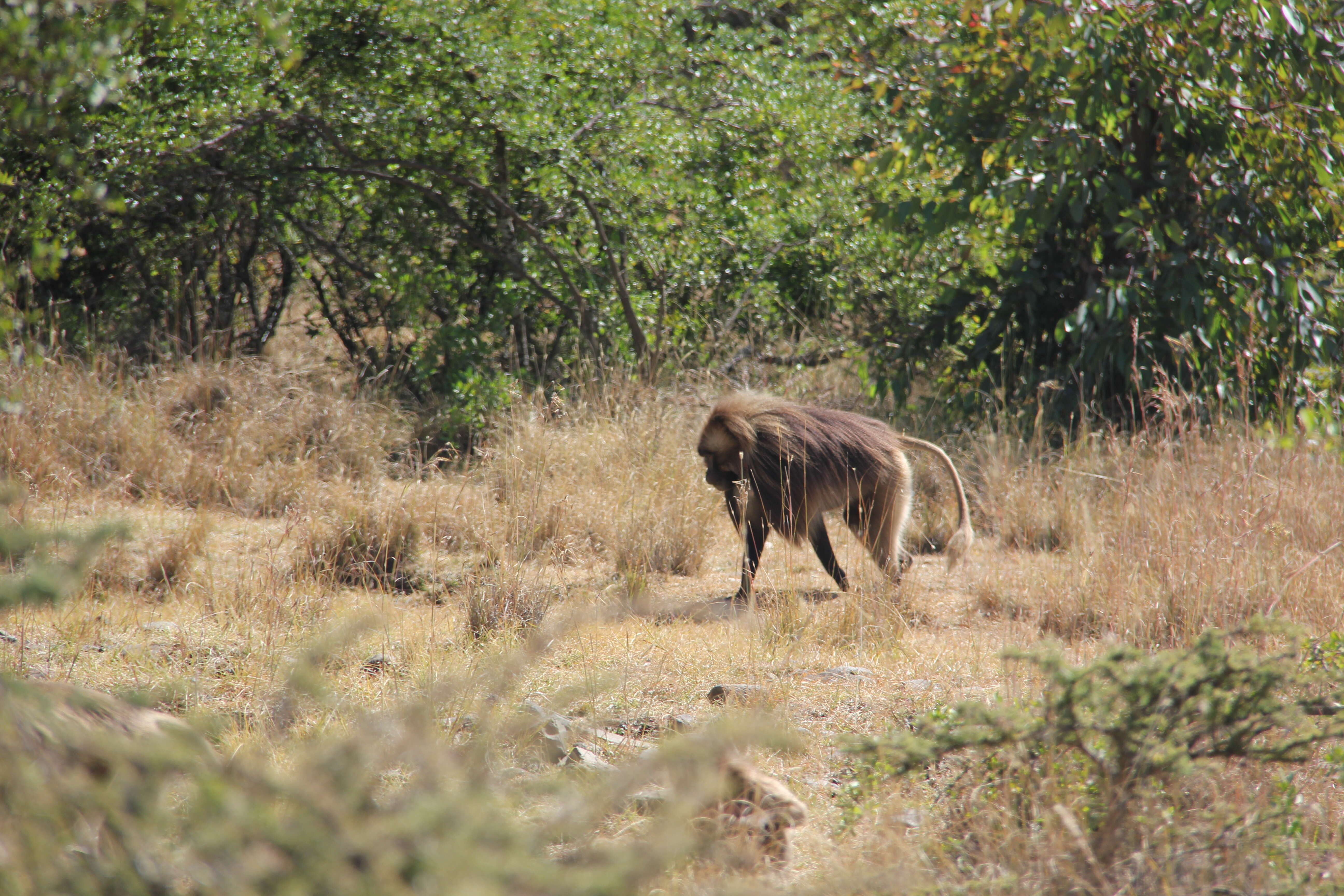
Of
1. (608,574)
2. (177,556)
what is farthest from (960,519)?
(177,556)

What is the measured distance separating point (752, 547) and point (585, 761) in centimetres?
231

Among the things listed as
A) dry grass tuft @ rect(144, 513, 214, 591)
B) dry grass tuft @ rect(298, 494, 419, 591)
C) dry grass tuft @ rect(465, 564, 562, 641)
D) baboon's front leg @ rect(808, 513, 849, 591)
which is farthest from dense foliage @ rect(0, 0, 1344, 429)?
dry grass tuft @ rect(465, 564, 562, 641)

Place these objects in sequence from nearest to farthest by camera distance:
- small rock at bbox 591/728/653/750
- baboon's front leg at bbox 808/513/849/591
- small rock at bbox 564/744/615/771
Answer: small rock at bbox 564/744/615/771 → small rock at bbox 591/728/653/750 → baboon's front leg at bbox 808/513/849/591

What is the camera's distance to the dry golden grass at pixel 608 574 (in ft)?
11.4

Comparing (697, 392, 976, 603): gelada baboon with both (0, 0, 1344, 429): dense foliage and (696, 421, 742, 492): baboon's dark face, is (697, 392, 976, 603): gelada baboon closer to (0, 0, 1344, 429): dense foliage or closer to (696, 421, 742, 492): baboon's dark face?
(696, 421, 742, 492): baboon's dark face

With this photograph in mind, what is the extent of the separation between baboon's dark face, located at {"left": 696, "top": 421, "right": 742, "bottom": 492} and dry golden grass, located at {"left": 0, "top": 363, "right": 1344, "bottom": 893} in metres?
0.57

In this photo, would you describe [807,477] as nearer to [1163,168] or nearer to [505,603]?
[505,603]

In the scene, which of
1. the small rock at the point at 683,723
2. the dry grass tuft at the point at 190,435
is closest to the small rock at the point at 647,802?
the small rock at the point at 683,723

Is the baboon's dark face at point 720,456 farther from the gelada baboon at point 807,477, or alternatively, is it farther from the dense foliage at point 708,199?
the dense foliage at point 708,199

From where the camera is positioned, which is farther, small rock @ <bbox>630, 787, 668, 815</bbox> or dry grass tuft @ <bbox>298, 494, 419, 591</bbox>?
dry grass tuft @ <bbox>298, 494, 419, 591</bbox>

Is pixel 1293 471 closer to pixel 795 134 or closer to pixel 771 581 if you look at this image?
pixel 771 581

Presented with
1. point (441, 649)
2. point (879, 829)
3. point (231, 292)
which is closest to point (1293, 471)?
point (879, 829)

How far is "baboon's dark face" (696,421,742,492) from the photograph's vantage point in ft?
17.5

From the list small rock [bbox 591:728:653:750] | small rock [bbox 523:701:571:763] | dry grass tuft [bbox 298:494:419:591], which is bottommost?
dry grass tuft [bbox 298:494:419:591]
